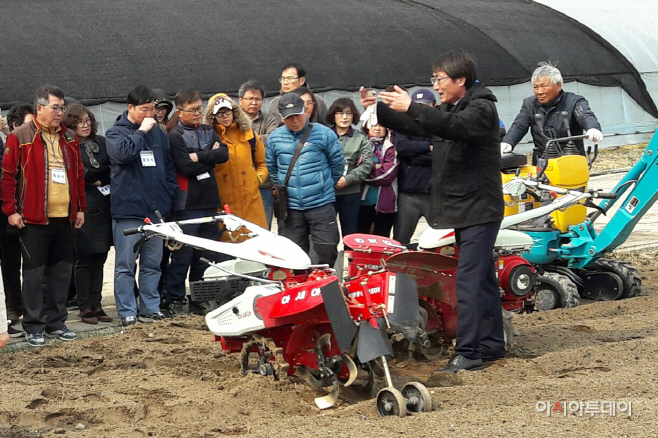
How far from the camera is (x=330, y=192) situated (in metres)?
8.39

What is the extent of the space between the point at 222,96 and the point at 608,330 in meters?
3.96

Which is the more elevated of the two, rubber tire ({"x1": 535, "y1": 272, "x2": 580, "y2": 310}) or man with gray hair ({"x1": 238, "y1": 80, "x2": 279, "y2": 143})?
man with gray hair ({"x1": 238, "y1": 80, "x2": 279, "y2": 143})

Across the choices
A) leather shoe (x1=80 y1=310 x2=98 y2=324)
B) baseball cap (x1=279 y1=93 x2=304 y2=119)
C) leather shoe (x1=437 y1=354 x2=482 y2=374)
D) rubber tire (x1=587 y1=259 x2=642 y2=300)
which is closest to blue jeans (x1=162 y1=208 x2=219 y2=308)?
leather shoe (x1=80 y1=310 x2=98 y2=324)

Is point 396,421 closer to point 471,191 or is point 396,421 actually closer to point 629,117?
point 471,191

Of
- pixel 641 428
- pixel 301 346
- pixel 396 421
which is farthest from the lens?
pixel 301 346

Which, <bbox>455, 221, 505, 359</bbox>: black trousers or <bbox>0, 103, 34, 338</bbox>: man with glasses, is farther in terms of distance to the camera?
<bbox>0, 103, 34, 338</bbox>: man with glasses

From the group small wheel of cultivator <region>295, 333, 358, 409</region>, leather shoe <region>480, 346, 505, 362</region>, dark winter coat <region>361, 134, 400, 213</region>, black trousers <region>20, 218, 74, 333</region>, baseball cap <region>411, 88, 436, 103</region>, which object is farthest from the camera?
dark winter coat <region>361, 134, 400, 213</region>

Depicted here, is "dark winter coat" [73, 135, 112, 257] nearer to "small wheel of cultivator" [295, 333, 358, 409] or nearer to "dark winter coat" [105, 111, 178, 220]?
"dark winter coat" [105, 111, 178, 220]

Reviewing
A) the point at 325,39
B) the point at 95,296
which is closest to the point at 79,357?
the point at 95,296

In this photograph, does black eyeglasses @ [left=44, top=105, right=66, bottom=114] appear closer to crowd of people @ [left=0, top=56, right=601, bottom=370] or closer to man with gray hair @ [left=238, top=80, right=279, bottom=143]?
crowd of people @ [left=0, top=56, right=601, bottom=370]

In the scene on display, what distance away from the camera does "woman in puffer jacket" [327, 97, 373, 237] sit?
8.85 m

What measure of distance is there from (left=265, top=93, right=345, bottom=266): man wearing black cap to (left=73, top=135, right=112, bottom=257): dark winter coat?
4.94 ft

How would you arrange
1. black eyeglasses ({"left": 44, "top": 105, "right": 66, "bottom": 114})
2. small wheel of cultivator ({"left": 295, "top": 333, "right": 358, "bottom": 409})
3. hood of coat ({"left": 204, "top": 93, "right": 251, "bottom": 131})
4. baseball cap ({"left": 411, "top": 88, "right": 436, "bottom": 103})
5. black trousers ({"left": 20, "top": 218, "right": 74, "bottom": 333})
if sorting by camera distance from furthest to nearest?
1. hood of coat ({"left": 204, "top": 93, "right": 251, "bottom": 131})
2. baseball cap ({"left": 411, "top": 88, "right": 436, "bottom": 103})
3. black trousers ({"left": 20, "top": 218, "right": 74, "bottom": 333})
4. black eyeglasses ({"left": 44, "top": 105, "right": 66, "bottom": 114})
5. small wheel of cultivator ({"left": 295, "top": 333, "right": 358, "bottom": 409})

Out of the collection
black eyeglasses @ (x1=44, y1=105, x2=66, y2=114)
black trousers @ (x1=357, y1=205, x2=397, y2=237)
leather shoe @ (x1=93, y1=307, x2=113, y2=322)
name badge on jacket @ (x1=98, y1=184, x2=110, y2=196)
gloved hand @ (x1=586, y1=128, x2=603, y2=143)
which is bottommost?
leather shoe @ (x1=93, y1=307, x2=113, y2=322)
